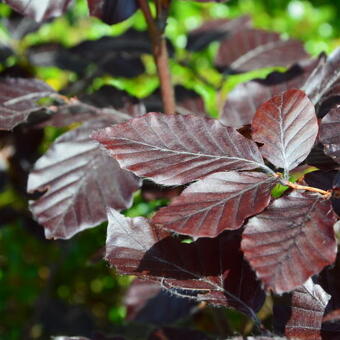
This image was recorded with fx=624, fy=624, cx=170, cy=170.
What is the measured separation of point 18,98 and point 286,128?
2.01ft

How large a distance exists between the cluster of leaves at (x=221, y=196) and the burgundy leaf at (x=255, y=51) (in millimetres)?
380

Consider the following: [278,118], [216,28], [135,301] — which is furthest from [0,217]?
[278,118]

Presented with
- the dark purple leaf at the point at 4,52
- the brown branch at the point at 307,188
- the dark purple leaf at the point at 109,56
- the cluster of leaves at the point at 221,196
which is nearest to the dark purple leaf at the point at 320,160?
the cluster of leaves at the point at 221,196

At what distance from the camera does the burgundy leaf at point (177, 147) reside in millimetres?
906

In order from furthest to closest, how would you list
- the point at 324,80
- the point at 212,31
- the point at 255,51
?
the point at 212,31 → the point at 255,51 → the point at 324,80

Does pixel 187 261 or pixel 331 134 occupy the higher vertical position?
pixel 331 134

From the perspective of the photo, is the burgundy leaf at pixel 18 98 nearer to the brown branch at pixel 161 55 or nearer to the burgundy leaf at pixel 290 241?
the brown branch at pixel 161 55

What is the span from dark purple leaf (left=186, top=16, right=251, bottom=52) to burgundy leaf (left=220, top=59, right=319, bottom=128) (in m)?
0.54

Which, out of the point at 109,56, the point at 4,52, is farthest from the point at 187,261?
the point at 4,52

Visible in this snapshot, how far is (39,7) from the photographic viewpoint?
1217 mm

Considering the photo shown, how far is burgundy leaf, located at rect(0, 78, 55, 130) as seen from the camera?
1.22m

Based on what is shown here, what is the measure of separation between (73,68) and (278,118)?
3.01 ft

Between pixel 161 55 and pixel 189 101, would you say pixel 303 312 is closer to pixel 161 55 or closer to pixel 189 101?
pixel 161 55

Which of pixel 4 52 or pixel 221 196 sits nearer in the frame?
pixel 221 196
